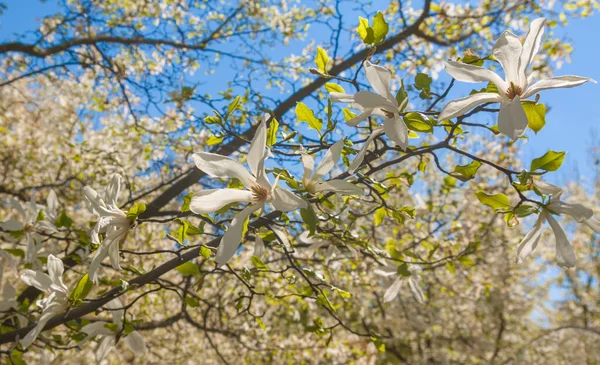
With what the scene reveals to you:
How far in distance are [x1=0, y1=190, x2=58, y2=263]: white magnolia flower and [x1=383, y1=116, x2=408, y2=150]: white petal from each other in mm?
1359

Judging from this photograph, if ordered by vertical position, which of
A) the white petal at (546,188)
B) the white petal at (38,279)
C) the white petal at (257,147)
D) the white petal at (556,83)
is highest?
the white petal at (556,83)

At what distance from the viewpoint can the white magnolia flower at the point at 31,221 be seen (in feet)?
5.45

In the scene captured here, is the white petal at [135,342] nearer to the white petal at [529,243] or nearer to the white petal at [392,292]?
the white petal at [392,292]

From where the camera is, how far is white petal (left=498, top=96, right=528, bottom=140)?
2.41 ft

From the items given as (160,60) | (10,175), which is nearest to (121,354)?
(10,175)

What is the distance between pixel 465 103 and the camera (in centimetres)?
78

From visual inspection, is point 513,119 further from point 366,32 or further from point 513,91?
point 366,32

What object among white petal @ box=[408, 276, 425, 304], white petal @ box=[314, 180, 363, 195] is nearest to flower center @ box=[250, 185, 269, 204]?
white petal @ box=[314, 180, 363, 195]

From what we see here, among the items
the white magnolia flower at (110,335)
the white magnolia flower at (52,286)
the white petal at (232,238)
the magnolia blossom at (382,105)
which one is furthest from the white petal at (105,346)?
the magnolia blossom at (382,105)

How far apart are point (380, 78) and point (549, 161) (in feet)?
1.21

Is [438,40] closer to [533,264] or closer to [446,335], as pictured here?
[446,335]

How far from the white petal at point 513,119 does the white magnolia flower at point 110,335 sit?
114 cm

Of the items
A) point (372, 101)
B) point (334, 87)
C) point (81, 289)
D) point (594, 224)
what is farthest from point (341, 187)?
point (81, 289)

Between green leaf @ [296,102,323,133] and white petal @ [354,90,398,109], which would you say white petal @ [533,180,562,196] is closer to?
white petal @ [354,90,398,109]
